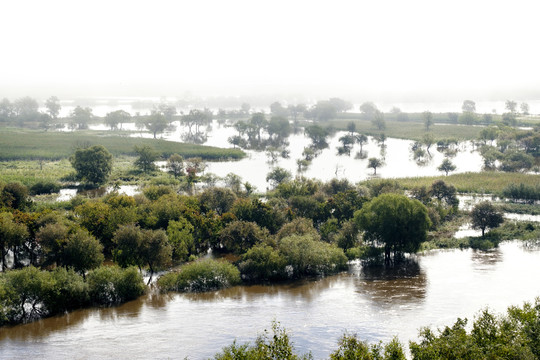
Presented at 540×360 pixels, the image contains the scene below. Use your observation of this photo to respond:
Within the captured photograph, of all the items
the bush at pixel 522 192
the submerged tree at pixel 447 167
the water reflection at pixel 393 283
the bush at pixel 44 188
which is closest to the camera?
the water reflection at pixel 393 283

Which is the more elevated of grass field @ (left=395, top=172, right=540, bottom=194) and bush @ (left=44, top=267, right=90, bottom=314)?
grass field @ (left=395, top=172, right=540, bottom=194)

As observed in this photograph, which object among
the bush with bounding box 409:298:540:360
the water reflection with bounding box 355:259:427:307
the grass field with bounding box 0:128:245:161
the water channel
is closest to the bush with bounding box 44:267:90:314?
the water reflection with bounding box 355:259:427:307

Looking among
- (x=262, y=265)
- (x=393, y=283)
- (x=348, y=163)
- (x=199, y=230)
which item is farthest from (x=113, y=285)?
(x=348, y=163)

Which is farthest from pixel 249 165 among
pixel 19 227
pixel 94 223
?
pixel 19 227

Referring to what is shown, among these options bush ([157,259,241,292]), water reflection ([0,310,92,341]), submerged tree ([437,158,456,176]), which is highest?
submerged tree ([437,158,456,176])

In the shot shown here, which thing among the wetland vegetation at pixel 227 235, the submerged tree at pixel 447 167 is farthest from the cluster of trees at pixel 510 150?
the wetland vegetation at pixel 227 235

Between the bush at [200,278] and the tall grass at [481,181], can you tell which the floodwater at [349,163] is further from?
the bush at [200,278]

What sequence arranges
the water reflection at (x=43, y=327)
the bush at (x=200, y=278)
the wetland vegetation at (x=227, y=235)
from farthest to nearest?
the bush at (x=200, y=278) < the wetland vegetation at (x=227, y=235) < the water reflection at (x=43, y=327)

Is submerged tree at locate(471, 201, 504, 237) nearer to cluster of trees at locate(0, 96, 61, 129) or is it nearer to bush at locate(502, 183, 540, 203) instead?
bush at locate(502, 183, 540, 203)
